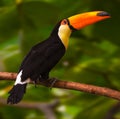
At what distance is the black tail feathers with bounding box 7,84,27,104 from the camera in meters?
1.74

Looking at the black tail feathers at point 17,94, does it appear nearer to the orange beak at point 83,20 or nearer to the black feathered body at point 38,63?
the black feathered body at point 38,63

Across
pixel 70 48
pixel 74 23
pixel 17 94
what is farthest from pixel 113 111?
pixel 17 94

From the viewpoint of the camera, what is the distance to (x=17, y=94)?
1779 millimetres

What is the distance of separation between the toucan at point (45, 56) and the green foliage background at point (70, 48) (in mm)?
449

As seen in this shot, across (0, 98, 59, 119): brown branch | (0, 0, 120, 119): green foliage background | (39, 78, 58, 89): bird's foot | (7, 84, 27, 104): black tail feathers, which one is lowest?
(0, 98, 59, 119): brown branch

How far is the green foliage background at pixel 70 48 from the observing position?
2598mm

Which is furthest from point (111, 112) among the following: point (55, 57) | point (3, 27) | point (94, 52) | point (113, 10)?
point (55, 57)

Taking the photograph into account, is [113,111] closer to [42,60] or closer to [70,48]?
[70,48]

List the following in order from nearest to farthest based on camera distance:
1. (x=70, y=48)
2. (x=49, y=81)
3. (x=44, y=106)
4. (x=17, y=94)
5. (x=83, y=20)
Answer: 1. (x=17, y=94)
2. (x=49, y=81)
3. (x=83, y=20)
4. (x=70, y=48)
5. (x=44, y=106)

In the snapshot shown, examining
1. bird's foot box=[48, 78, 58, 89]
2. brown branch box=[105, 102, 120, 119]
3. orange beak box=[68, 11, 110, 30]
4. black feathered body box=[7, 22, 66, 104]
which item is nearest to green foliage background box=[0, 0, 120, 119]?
brown branch box=[105, 102, 120, 119]

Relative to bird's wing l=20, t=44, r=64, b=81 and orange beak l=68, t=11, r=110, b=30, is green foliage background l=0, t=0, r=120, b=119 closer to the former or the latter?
orange beak l=68, t=11, r=110, b=30

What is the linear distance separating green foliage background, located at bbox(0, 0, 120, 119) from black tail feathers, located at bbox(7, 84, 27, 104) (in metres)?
0.79

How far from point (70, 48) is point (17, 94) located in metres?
1.04

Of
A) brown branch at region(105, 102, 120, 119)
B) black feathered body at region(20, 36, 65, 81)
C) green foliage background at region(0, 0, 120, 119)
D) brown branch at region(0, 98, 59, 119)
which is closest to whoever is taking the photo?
black feathered body at region(20, 36, 65, 81)
